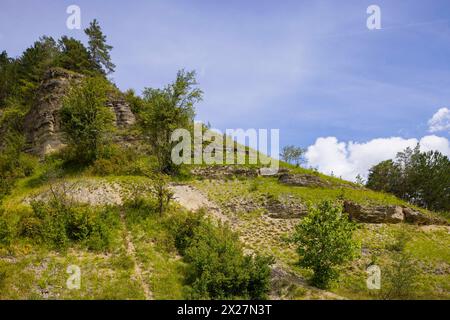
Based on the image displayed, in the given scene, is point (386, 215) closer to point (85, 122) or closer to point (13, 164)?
point (85, 122)

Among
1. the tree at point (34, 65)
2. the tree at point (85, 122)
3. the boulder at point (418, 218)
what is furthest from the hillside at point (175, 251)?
the tree at point (34, 65)

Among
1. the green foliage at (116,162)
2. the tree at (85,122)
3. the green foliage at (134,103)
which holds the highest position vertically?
the green foliage at (134,103)

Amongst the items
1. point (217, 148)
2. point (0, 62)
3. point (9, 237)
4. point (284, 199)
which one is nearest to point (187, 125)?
point (217, 148)

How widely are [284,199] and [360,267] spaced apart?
984cm

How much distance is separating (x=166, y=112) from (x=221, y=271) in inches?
758

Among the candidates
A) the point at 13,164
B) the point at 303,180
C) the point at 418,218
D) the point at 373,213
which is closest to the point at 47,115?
the point at 13,164

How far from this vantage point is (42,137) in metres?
42.3

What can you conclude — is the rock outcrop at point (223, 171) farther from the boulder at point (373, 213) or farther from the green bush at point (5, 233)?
the green bush at point (5, 233)

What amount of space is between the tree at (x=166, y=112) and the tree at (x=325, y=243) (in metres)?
17.9

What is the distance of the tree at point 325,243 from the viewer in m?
18.6

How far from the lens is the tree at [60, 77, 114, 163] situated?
35.0m

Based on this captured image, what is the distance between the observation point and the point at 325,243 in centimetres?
1870

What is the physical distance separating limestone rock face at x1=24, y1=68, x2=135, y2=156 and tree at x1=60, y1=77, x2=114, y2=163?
570 centimetres
